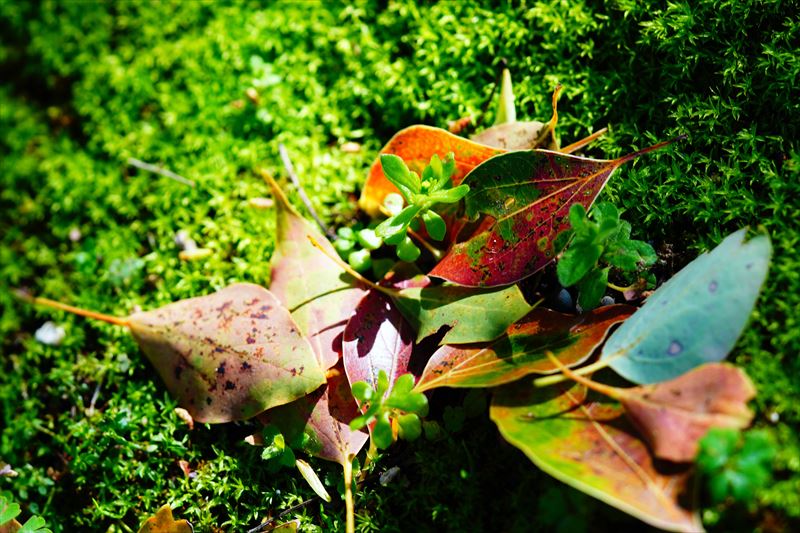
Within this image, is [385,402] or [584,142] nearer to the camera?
[385,402]

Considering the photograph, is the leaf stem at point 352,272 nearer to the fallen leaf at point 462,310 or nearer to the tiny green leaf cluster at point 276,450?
the fallen leaf at point 462,310

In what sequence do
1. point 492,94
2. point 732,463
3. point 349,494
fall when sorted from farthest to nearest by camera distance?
point 492,94 → point 349,494 → point 732,463

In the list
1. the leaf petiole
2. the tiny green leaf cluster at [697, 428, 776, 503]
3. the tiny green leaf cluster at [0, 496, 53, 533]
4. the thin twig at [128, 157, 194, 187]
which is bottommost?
the tiny green leaf cluster at [0, 496, 53, 533]

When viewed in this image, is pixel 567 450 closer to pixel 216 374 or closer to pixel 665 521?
pixel 665 521

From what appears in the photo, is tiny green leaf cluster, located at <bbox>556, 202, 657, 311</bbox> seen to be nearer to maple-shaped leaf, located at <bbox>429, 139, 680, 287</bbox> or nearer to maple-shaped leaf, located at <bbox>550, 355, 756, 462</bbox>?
maple-shaped leaf, located at <bbox>429, 139, 680, 287</bbox>

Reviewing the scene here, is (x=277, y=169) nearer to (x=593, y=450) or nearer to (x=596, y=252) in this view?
(x=596, y=252)

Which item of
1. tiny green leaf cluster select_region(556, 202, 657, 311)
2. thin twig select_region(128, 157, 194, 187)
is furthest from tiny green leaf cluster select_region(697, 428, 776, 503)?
thin twig select_region(128, 157, 194, 187)

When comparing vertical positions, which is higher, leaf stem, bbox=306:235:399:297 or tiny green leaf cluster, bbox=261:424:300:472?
leaf stem, bbox=306:235:399:297

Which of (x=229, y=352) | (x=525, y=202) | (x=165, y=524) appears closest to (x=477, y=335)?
(x=525, y=202)
